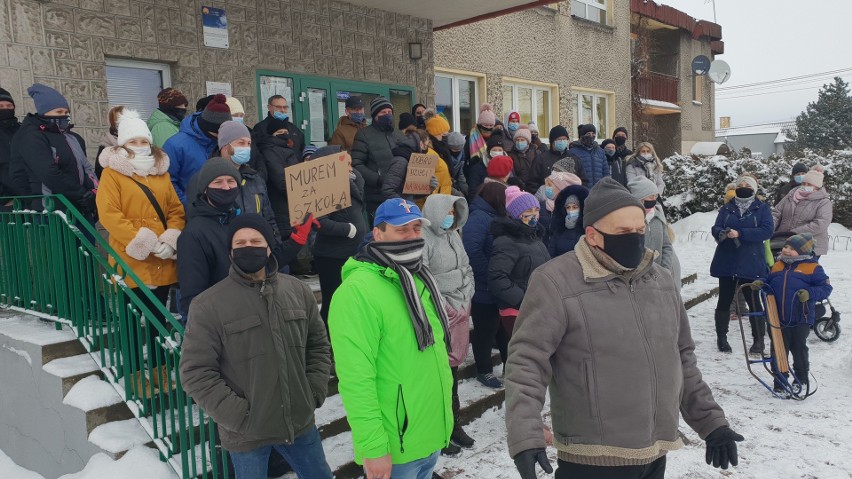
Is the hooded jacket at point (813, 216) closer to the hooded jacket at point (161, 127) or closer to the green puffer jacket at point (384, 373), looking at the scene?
the green puffer jacket at point (384, 373)

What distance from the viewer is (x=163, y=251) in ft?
12.9

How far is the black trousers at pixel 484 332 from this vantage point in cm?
526

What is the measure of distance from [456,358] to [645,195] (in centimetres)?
209

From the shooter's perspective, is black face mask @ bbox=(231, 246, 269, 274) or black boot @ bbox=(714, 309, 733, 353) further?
black boot @ bbox=(714, 309, 733, 353)

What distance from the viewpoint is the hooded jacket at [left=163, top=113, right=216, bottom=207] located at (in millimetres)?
4395

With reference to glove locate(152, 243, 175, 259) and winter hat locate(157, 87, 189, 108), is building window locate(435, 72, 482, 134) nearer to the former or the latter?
winter hat locate(157, 87, 189, 108)

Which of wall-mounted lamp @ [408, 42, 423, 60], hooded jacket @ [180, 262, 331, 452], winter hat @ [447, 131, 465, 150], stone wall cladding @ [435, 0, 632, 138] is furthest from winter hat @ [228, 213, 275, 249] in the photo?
stone wall cladding @ [435, 0, 632, 138]

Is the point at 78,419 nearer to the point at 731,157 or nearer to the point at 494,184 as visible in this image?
the point at 494,184

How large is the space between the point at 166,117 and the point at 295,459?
323 centimetres

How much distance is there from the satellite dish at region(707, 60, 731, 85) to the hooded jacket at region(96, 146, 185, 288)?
2212 centimetres

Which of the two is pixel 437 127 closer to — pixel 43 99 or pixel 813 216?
pixel 43 99

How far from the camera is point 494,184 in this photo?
5117mm

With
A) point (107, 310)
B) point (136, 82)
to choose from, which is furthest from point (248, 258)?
point (136, 82)

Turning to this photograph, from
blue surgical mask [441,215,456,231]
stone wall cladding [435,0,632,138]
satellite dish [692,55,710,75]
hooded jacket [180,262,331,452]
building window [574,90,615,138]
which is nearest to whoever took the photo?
hooded jacket [180,262,331,452]
